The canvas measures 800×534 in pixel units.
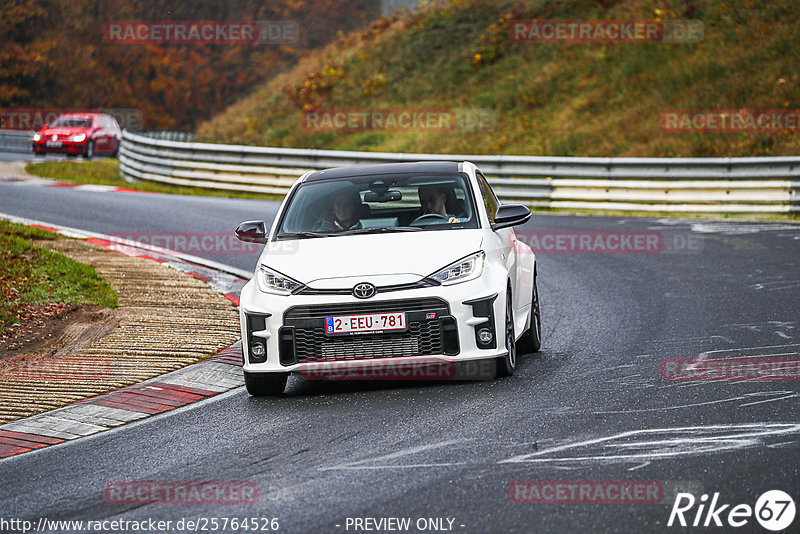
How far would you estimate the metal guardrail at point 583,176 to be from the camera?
20016 millimetres

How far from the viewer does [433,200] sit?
30.0ft

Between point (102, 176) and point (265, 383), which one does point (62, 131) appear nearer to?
point (102, 176)

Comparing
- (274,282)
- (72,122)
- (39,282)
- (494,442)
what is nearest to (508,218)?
(274,282)

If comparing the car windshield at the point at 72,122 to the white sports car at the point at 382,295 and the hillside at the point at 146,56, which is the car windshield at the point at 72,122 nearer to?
the hillside at the point at 146,56

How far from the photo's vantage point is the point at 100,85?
62094 mm

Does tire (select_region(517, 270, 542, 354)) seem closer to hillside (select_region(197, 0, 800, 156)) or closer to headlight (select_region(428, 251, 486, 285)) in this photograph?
headlight (select_region(428, 251, 486, 285))

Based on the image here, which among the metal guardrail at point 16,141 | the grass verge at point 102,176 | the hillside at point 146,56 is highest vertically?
the hillside at point 146,56

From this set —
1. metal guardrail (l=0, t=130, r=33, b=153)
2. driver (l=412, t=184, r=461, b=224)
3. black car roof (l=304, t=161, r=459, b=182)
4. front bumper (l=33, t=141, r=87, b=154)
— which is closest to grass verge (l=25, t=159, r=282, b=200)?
front bumper (l=33, t=141, r=87, b=154)

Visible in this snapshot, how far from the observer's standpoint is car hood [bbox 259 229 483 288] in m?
7.95

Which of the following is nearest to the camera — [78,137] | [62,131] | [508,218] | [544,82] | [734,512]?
[734,512]

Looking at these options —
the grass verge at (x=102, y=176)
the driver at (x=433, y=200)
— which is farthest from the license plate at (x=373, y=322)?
the grass verge at (x=102, y=176)

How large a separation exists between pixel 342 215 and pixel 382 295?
1.43 m

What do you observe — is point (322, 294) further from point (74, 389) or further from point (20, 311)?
point (20, 311)

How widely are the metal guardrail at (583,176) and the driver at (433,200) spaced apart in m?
12.2
